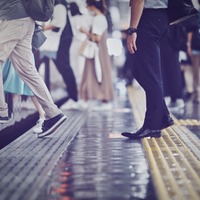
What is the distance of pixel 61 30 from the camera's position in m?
6.29

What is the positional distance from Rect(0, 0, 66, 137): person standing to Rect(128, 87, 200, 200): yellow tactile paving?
88cm

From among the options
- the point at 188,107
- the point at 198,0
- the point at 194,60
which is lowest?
the point at 188,107

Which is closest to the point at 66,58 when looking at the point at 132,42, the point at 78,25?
the point at 78,25

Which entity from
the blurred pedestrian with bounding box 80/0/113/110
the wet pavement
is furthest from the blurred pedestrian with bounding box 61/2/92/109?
the wet pavement

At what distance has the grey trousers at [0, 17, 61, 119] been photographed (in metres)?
3.94

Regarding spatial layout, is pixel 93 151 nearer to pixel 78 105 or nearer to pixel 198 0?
pixel 198 0

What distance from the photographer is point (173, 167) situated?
10.0 feet

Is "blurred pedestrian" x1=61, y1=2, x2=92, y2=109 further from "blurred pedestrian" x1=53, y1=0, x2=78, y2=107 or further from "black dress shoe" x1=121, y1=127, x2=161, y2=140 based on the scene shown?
"black dress shoe" x1=121, y1=127, x2=161, y2=140

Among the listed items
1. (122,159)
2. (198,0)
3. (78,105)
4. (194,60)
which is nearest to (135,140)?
(122,159)

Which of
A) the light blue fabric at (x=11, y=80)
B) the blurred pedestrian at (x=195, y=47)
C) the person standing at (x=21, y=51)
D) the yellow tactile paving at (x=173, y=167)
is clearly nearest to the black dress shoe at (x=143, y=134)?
the yellow tactile paving at (x=173, y=167)

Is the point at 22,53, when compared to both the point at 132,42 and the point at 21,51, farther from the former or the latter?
the point at 132,42

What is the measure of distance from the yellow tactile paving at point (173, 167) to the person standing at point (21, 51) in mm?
884

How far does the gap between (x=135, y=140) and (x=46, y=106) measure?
2.79 ft

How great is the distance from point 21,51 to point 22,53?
0.8 inches
